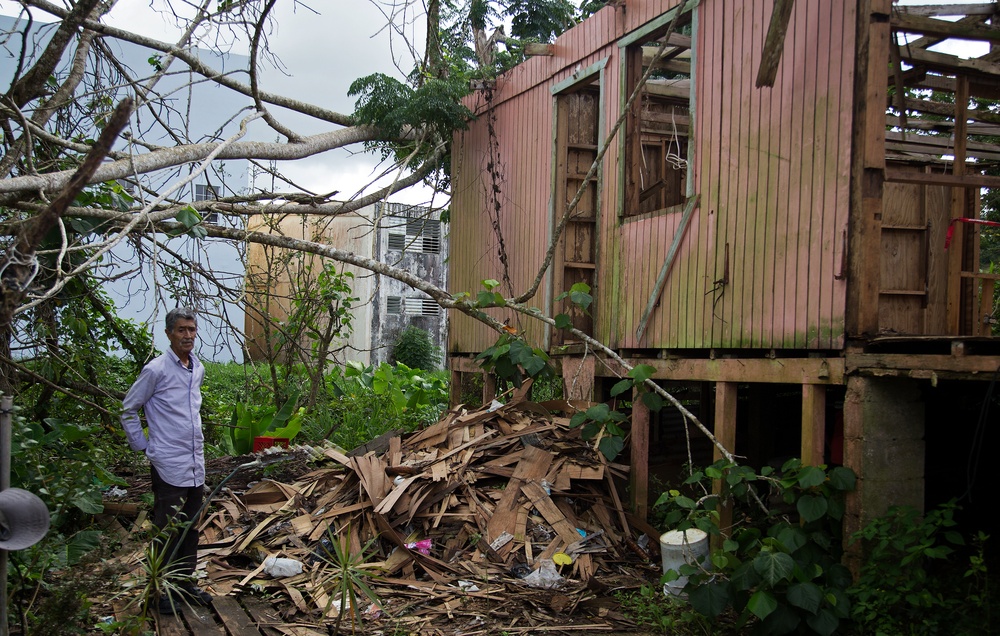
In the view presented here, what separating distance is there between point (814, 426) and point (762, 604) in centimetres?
156

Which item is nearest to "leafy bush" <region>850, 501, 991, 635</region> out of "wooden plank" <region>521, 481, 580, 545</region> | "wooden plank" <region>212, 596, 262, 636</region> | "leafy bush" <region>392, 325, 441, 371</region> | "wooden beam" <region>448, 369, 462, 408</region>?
"wooden plank" <region>521, 481, 580, 545</region>

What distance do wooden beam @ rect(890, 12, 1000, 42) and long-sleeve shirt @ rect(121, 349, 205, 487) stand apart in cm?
573

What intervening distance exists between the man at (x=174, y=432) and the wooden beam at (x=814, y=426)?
174 inches

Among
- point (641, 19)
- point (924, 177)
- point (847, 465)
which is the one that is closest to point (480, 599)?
point (847, 465)

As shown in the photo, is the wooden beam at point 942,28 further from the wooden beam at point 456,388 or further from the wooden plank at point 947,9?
the wooden beam at point 456,388

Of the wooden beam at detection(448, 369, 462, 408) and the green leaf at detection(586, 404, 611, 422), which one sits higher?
the green leaf at detection(586, 404, 611, 422)

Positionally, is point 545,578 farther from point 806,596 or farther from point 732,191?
point 732,191

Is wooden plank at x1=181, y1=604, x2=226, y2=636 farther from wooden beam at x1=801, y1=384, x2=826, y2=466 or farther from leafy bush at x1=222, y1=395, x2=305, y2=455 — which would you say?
leafy bush at x1=222, y1=395, x2=305, y2=455

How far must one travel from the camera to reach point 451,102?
1066cm

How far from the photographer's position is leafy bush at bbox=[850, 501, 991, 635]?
16.2 ft

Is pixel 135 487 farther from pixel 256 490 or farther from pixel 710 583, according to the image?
pixel 710 583

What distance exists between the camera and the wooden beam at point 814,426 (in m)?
6.02

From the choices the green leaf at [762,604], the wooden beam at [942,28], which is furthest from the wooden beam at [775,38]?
the green leaf at [762,604]

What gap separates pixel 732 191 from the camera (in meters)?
6.97
